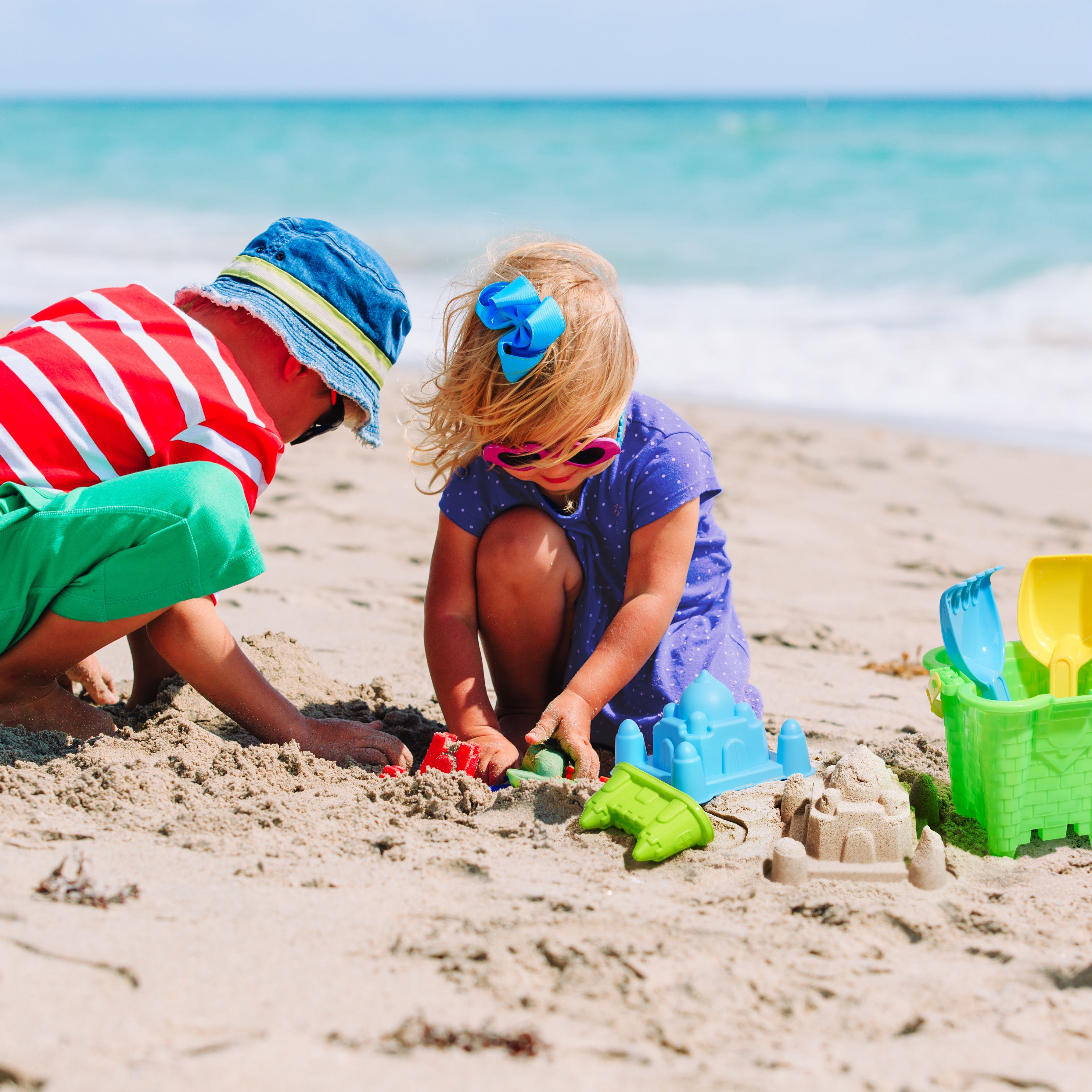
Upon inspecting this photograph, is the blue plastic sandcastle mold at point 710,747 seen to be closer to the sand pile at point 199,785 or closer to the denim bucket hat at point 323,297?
the sand pile at point 199,785

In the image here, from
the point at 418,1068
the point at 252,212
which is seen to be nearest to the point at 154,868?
the point at 418,1068

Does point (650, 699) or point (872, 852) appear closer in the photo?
point (872, 852)

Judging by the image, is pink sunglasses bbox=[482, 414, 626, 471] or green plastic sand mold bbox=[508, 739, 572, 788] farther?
pink sunglasses bbox=[482, 414, 626, 471]

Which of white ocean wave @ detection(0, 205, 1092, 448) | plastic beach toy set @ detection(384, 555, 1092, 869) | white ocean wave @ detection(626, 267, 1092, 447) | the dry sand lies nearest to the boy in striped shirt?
the dry sand

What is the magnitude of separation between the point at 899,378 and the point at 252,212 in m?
11.2

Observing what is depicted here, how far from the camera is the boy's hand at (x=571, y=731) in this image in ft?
6.23

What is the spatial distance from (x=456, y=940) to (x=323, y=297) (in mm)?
1277

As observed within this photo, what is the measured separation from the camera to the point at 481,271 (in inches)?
85.0

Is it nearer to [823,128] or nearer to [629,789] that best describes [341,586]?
[629,789]

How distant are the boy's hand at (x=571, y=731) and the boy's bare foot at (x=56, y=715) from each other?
80 centimetres

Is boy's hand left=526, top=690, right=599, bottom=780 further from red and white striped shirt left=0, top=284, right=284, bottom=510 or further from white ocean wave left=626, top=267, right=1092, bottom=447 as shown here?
white ocean wave left=626, top=267, right=1092, bottom=447

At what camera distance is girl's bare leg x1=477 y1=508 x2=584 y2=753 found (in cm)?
218

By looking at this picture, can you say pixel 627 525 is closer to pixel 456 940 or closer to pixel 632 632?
pixel 632 632

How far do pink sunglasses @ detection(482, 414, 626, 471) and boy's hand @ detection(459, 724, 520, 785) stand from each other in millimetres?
490
